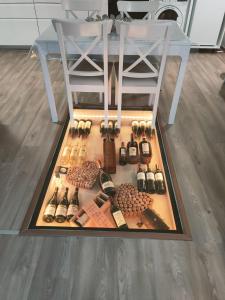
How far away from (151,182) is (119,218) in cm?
39

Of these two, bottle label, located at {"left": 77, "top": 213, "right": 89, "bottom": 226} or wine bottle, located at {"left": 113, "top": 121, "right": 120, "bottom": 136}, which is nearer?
bottle label, located at {"left": 77, "top": 213, "right": 89, "bottom": 226}

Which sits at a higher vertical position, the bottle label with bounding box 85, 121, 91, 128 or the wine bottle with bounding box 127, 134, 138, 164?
the bottle label with bounding box 85, 121, 91, 128

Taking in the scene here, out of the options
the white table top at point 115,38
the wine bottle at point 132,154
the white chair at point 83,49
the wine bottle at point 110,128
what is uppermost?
the white table top at point 115,38

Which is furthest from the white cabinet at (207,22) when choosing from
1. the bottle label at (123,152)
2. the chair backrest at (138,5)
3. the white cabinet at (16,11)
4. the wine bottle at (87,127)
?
the bottle label at (123,152)

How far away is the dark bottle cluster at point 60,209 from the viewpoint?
4.55ft

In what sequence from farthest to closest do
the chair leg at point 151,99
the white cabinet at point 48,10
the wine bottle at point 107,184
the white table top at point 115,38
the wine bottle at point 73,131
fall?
the white cabinet at point 48,10 → the chair leg at point 151,99 → the wine bottle at point 73,131 → the white table top at point 115,38 → the wine bottle at point 107,184

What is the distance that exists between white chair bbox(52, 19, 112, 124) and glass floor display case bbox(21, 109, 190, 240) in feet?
1.27

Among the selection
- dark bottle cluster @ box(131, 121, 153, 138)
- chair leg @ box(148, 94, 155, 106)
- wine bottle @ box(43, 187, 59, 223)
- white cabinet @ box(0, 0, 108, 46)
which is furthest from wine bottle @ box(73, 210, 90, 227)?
white cabinet @ box(0, 0, 108, 46)

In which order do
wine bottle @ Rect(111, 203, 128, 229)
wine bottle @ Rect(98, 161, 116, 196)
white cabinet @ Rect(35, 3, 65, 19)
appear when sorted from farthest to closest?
white cabinet @ Rect(35, 3, 65, 19)
wine bottle @ Rect(98, 161, 116, 196)
wine bottle @ Rect(111, 203, 128, 229)

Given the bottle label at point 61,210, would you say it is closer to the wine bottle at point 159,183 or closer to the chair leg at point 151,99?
the wine bottle at point 159,183

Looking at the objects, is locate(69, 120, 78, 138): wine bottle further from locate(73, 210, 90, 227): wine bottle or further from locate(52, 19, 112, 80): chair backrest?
locate(73, 210, 90, 227): wine bottle

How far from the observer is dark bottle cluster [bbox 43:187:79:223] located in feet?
4.55

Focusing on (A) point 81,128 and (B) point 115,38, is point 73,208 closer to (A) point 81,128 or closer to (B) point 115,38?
(A) point 81,128

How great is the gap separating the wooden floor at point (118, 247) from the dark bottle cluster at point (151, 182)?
0.17 m
